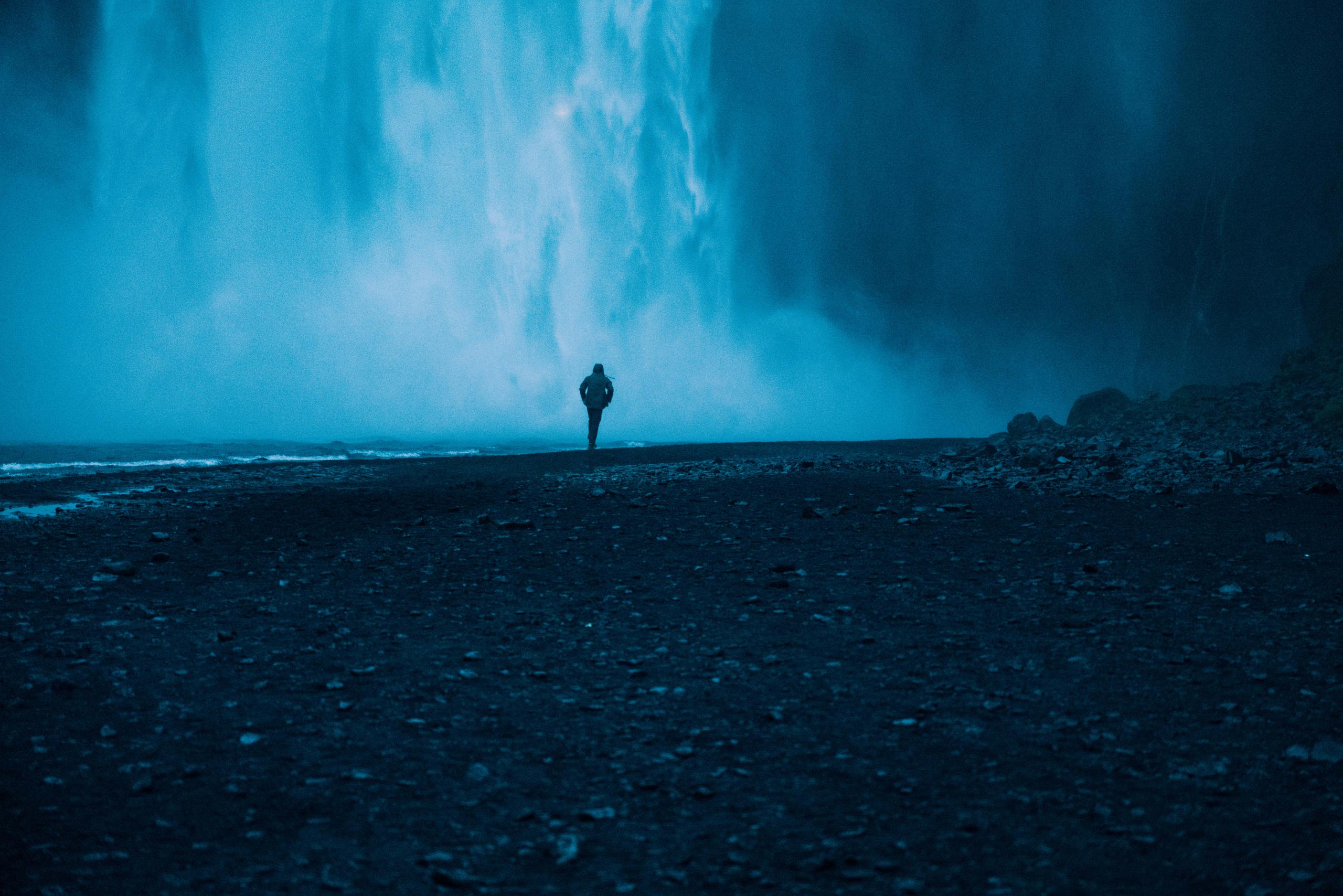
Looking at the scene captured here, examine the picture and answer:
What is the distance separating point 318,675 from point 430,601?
1599 millimetres

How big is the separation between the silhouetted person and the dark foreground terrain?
509 inches

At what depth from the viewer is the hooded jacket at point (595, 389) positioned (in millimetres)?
21547

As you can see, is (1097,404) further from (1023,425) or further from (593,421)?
(593,421)

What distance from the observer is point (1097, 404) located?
94.9 ft

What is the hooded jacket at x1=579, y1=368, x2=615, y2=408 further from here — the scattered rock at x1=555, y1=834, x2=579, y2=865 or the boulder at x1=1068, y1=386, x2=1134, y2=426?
the scattered rock at x1=555, y1=834, x2=579, y2=865

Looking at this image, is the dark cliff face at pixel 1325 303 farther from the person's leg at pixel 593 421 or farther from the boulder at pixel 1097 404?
the person's leg at pixel 593 421

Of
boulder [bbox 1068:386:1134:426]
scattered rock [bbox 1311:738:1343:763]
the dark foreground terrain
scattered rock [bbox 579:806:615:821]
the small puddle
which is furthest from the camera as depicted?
boulder [bbox 1068:386:1134:426]

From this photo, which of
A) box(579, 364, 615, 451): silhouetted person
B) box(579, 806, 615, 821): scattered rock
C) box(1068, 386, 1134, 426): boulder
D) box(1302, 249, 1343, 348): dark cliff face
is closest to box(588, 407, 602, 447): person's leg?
box(579, 364, 615, 451): silhouetted person

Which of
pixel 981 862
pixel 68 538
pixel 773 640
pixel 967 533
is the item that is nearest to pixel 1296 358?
pixel 967 533

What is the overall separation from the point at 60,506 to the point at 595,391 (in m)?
12.2

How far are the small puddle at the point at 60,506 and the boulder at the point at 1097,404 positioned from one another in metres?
26.0

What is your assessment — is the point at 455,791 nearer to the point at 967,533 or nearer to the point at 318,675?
the point at 318,675

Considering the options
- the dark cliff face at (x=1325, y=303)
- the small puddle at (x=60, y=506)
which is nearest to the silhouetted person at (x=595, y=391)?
the small puddle at (x=60, y=506)

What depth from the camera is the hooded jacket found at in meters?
21.5
